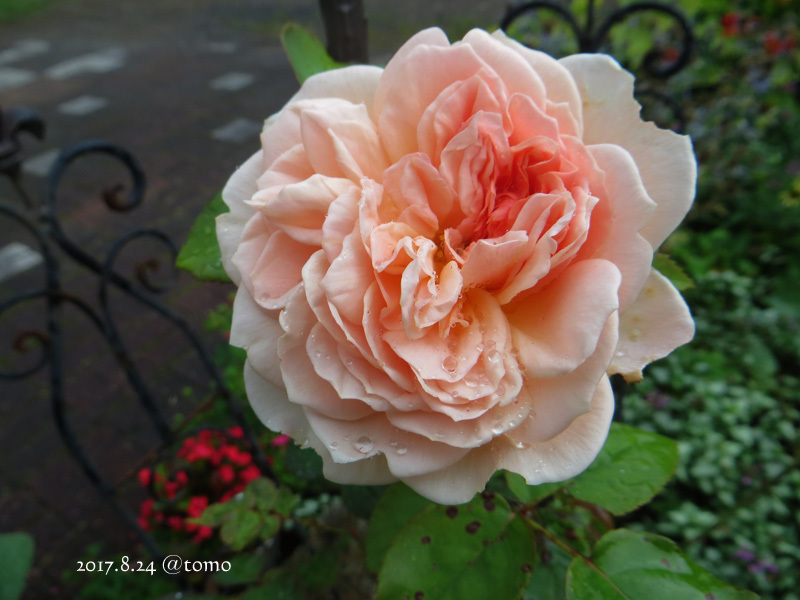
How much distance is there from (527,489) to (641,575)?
0.15 m

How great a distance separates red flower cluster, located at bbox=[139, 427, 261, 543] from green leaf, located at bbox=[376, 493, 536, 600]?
1.33 meters

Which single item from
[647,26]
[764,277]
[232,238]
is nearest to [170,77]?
[647,26]

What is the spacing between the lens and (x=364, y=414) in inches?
18.8

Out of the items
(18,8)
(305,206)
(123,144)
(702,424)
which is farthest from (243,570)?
(18,8)

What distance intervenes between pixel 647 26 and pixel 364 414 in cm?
292

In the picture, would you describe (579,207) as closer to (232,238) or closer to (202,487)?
(232,238)

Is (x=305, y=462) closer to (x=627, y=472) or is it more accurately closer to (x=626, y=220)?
(x=627, y=472)

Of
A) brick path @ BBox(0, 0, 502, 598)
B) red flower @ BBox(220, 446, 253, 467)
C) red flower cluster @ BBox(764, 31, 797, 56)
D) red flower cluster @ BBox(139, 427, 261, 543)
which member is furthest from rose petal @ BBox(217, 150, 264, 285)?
red flower cluster @ BBox(764, 31, 797, 56)

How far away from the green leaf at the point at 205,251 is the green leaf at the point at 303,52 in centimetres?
20

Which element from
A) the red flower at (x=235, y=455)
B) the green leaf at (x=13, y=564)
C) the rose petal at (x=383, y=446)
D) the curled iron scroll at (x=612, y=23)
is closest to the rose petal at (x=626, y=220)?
the rose petal at (x=383, y=446)

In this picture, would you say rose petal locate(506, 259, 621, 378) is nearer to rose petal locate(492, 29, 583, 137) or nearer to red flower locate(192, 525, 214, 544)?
rose petal locate(492, 29, 583, 137)

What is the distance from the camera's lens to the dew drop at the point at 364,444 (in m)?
0.46

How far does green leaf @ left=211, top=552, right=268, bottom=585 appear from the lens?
1.02 metres

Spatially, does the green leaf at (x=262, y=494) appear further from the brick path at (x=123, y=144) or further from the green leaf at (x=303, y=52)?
the brick path at (x=123, y=144)
